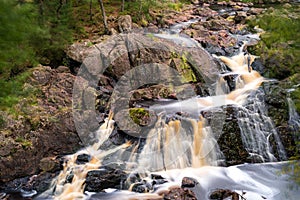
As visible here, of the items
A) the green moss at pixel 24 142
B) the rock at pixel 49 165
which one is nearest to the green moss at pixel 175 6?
the green moss at pixel 24 142

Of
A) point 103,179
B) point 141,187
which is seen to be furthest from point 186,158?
point 103,179

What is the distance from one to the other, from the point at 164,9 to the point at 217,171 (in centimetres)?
1857

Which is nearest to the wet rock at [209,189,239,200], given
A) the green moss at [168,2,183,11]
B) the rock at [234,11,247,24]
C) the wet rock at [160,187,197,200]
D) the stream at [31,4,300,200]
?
the stream at [31,4,300,200]

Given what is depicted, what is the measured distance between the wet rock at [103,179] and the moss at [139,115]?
2.35 m

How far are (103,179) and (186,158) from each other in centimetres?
326

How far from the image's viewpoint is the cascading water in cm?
973

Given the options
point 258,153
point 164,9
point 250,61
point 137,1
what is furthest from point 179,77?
point 164,9

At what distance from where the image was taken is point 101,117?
12289 millimetres

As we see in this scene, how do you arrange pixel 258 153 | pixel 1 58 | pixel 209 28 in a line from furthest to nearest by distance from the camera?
1. pixel 209 28
2. pixel 258 153
3. pixel 1 58

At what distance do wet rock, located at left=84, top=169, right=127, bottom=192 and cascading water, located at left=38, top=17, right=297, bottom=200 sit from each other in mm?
149

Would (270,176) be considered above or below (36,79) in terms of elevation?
below

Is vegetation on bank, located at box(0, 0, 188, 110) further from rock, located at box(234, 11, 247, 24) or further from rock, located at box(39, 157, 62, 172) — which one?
rock, located at box(234, 11, 247, 24)

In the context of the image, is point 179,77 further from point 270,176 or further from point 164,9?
point 164,9

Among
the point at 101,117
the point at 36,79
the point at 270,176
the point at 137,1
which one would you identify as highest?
the point at 137,1
